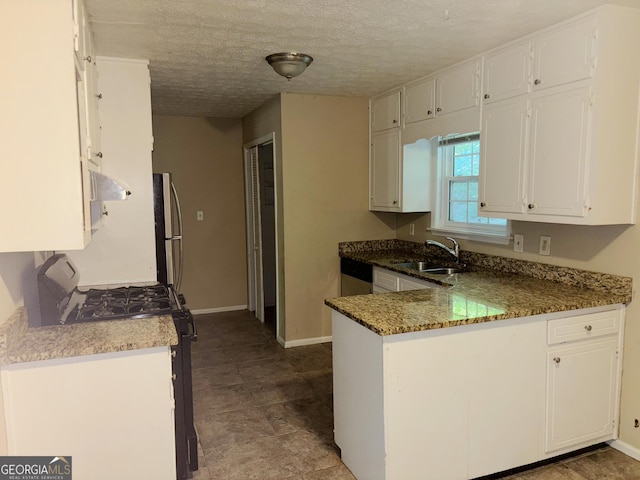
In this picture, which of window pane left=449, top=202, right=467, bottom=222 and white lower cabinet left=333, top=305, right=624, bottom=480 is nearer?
white lower cabinet left=333, top=305, right=624, bottom=480

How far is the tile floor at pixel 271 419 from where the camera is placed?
242 cm

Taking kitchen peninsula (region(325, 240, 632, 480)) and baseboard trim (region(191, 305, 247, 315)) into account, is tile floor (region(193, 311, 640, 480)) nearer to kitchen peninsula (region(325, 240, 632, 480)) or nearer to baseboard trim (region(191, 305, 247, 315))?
kitchen peninsula (region(325, 240, 632, 480))

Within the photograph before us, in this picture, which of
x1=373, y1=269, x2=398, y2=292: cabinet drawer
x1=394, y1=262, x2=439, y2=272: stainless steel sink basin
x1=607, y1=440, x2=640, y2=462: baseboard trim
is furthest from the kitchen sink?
x1=607, y1=440, x2=640, y2=462: baseboard trim

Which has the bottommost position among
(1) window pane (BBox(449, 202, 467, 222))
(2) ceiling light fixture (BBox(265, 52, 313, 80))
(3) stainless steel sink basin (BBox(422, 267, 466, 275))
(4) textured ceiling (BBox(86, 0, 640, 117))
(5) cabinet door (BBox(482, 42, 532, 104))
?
(3) stainless steel sink basin (BBox(422, 267, 466, 275))

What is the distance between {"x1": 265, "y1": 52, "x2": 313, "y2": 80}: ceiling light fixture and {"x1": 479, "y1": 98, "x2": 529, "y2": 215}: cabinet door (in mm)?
1177

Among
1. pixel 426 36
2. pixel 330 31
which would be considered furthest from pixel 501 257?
pixel 330 31

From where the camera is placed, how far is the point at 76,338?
1936 mm

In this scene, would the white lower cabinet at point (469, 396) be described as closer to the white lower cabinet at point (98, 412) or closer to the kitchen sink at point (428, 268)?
the white lower cabinet at point (98, 412)

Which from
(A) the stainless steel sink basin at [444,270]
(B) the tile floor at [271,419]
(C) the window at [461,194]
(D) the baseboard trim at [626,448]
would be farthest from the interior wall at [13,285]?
(D) the baseboard trim at [626,448]

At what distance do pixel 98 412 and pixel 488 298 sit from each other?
1900mm

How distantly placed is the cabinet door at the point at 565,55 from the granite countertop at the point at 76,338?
2.27m

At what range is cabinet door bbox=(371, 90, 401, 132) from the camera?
3.96 metres

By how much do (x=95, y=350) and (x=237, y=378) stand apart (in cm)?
192

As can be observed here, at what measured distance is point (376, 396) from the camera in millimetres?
2094
